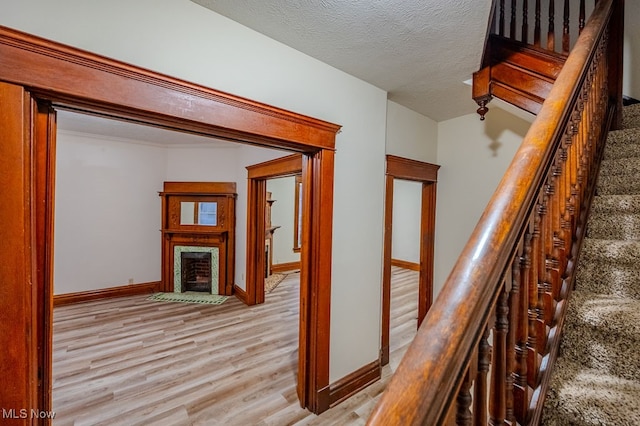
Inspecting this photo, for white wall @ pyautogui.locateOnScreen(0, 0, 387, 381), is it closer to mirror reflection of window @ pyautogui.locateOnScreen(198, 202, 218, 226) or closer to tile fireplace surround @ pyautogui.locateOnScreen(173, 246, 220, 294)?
tile fireplace surround @ pyautogui.locateOnScreen(173, 246, 220, 294)

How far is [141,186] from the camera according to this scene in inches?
183

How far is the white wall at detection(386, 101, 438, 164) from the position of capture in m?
2.69

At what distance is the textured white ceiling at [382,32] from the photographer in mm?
1402

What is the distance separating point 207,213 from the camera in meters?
4.74

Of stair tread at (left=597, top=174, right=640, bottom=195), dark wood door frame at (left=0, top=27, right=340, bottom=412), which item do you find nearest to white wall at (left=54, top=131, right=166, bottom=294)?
dark wood door frame at (left=0, top=27, right=340, bottom=412)

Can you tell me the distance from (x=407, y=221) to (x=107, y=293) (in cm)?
635

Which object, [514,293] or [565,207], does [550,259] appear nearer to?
[565,207]

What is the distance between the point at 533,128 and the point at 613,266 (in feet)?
2.50

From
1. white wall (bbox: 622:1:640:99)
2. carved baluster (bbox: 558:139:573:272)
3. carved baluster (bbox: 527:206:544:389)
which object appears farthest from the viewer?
white wall (bbox: 622:1:640:99)

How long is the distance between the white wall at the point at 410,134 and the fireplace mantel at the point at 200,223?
2863 mm

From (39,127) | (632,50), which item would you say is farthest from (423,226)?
(39,127)

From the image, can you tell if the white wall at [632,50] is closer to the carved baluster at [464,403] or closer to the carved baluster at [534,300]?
the carved baluster at [534,300]

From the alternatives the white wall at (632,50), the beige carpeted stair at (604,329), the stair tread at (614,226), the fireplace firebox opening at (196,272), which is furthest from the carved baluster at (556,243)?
the fireplace firebox opening at (196,272)

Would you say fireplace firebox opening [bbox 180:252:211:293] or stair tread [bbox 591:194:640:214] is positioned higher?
stair tread [bbox 591:194:640:214]
